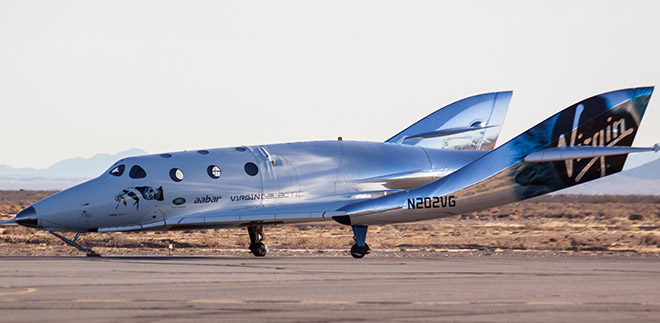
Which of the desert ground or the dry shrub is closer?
the desert ground

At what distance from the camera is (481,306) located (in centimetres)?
1500

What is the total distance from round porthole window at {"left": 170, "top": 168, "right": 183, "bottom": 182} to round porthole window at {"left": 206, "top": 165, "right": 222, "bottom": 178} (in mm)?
839

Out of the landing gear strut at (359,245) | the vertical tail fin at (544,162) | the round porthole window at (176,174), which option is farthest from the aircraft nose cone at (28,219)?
the landing gear strut at (359,245)

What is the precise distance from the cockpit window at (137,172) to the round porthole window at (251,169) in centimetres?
313

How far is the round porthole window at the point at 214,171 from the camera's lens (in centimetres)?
2798

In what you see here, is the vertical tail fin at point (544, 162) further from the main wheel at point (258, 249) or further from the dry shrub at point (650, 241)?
the dry shrub at point (650, 241)

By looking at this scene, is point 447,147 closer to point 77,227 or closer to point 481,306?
point 77,227

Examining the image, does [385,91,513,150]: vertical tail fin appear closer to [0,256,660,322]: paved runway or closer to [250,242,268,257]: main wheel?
[250,242,268,257]: main wheel

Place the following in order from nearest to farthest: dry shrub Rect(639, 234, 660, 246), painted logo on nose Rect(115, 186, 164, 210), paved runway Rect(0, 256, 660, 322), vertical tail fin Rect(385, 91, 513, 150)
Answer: paved runway Rect(0, 256, 660, 322)
painted logo on nose Rect(115, 186, 164, 210)
vertical tail fin Rect(385, 91, 513, 150)
dry shrub Rect(639, 234, 660, 246)

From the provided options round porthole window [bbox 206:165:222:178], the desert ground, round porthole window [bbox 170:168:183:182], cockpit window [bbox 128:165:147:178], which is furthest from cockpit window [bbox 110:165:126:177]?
the desert ground

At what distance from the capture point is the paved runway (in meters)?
13.9

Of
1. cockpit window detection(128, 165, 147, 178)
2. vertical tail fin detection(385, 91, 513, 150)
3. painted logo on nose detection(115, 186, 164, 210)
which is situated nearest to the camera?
painted logo on nose detection(115, 186, 164, 210)

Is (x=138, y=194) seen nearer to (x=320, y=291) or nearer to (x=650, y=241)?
(x=320, y=291)

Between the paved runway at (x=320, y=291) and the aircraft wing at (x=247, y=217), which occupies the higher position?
the aircraft wing at (x=247, y=217)
